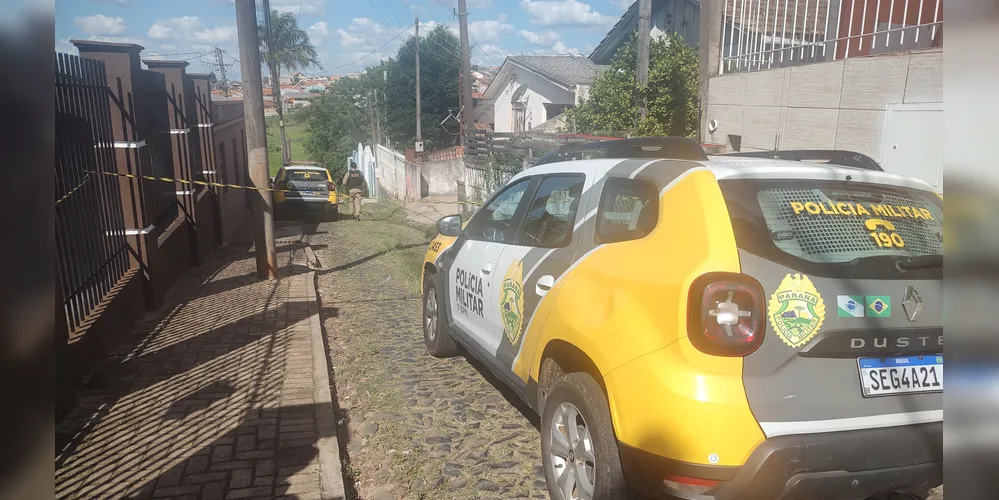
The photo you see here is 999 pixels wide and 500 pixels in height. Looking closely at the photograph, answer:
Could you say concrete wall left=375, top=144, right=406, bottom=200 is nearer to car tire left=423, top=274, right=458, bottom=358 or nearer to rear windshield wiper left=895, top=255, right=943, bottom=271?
car tire left=423, top=274, right=458, bottom=358

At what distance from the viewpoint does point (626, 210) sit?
342cm

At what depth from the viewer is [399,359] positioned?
5.88 m

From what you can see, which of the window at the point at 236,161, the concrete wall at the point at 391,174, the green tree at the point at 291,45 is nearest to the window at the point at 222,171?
the window at the point at 236,161

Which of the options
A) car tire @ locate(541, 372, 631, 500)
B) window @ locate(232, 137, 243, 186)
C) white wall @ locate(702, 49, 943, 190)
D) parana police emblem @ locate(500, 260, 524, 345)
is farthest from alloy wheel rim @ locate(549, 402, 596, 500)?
window @ locate(232, 137, 243, 186)

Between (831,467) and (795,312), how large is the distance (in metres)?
0.58

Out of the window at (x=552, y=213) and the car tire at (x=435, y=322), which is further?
the car tire at (x=435, y=322)

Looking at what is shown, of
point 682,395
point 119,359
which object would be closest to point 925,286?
point 682,395

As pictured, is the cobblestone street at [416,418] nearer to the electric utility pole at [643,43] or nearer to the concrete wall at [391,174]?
the electric utility pole at [643,43]

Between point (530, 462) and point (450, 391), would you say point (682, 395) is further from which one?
point (450, 391)

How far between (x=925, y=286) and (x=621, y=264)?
1.18 metres

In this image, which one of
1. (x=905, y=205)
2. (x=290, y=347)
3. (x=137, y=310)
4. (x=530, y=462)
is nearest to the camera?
(x=905, y=205)

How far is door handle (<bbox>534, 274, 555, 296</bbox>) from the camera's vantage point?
3438 millimetres

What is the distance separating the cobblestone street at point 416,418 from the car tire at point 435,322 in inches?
5.1

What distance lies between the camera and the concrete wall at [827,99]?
19.9 feet
